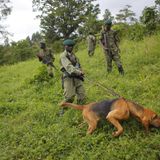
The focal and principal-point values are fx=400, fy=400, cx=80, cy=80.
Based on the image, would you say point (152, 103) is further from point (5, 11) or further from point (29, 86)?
point (5, 11)

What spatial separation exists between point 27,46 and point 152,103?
31.1m

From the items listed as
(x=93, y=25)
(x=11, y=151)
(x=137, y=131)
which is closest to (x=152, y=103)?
(x=137, y=131)

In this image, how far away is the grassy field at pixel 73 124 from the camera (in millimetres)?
7680

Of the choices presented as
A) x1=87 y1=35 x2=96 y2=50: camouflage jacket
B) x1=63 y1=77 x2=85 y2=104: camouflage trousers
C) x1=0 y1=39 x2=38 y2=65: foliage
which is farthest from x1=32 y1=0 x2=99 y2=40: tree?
x1=63 y1=77 x2=85 y2=104: camouflage trousers

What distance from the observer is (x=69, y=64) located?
959 centimetres

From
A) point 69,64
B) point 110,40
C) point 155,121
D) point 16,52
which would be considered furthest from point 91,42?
point 16,52

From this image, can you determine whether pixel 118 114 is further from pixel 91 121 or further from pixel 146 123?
pixel 91 121

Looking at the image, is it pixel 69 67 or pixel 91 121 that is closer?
pixel 91 121

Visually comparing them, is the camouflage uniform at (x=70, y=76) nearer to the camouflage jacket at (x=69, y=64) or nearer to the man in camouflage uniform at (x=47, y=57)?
the camouflage jacket at (x=69, y=64)

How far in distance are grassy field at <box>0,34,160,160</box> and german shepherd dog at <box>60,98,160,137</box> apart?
0.18 m

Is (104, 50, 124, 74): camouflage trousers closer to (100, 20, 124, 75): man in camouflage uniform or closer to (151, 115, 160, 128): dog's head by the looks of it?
(100, 20, 124, 75): man in camouflage uniform

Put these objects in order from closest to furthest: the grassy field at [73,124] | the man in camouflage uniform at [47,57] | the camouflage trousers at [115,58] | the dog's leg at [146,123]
A: the grassy field at [73,124], the dog's leg at [146,123], the camouflage trousers at [115,58], the man in camouflage uniform at [47,57]

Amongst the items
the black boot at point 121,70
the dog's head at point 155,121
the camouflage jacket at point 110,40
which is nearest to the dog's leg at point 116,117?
the dog's head at point 155,121

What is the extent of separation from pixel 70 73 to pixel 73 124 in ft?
3.98
